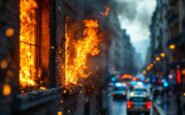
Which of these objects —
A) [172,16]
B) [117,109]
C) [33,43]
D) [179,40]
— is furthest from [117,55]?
[33,43]

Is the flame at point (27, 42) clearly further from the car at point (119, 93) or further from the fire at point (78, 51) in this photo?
the car at point (119, 93)

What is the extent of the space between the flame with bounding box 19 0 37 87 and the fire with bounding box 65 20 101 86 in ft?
10.5

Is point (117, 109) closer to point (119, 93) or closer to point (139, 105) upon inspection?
point (139, 105)

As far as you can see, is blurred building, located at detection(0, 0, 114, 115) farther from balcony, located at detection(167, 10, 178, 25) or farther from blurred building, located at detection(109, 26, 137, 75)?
blurred building, located at detection(109, 26, 137, 75)

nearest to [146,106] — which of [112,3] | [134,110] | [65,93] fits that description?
[134,110]

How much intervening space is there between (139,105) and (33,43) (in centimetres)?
1732

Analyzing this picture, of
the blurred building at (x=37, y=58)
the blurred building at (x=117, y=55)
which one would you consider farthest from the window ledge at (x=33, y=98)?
the blurred building at (x=117, y=55)

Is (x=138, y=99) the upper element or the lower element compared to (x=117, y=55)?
lower

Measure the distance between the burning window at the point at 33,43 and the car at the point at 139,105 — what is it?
16.2m

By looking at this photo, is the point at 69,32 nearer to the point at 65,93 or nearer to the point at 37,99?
the point at 65,93

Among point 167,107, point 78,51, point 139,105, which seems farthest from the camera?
point 167,107

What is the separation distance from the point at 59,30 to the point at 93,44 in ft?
15.1

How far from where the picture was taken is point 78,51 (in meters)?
13.7

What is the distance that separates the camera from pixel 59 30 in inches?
421
